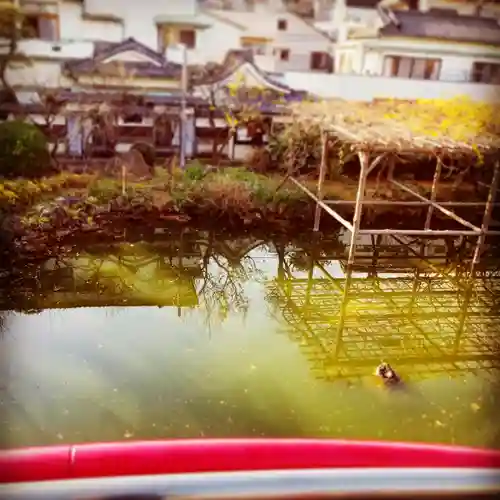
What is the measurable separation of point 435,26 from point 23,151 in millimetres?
1301

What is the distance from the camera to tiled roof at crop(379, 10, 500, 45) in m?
1.49

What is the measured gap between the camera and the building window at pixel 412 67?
176 cm

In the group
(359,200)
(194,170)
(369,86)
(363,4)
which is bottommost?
(359,200)

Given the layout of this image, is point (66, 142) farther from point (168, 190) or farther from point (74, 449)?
point (74, 449)

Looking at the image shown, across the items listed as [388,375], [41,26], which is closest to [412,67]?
[388,375]

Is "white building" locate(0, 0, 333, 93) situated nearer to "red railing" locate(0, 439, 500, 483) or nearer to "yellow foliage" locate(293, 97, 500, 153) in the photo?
"yellow foliage" locate(293, 97, 500, 153)

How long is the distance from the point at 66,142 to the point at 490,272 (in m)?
1.87

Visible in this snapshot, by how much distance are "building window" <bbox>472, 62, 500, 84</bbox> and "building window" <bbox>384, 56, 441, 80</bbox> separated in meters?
0.21

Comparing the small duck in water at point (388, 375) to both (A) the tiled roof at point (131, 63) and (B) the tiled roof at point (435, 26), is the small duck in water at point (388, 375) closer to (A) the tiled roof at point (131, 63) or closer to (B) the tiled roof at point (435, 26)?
(B) the tiled roof at point (435, 26)

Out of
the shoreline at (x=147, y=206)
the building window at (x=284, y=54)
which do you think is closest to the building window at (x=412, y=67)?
the building window at (x=284, y=54)

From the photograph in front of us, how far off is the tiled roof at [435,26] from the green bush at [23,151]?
1.12 m

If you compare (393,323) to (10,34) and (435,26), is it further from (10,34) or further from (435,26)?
(10,34)

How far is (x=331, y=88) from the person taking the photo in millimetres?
1891

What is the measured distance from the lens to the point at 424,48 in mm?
1721
